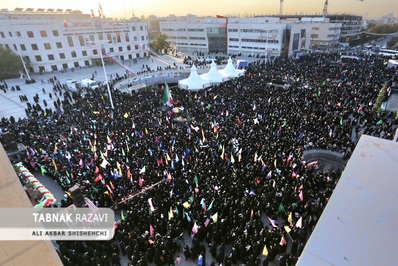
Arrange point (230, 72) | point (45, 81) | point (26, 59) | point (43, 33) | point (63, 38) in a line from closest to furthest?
1. point (230, 72)
2. point (45, 81)
3. point (26, 59)
4. point (43, 33)
5. point (63, 38)

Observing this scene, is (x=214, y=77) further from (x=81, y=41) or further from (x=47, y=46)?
(x=47, y=46)

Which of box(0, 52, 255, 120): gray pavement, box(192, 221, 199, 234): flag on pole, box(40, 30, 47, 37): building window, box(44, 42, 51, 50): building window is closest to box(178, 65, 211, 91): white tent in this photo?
box(0, 52, 255, 120): gray pavement

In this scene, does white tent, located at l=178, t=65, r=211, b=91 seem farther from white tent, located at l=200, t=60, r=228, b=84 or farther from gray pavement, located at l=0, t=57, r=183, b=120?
gray pavement, located at l=0, t=57, r=183, b=120

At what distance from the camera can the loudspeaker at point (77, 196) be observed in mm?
8375

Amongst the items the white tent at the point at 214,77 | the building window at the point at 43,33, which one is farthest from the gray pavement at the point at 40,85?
the white tent at the point at 214,77

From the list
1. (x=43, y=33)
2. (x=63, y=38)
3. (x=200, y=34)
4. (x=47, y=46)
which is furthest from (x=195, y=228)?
(x=200, y=34)

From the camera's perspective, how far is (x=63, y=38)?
114 ft

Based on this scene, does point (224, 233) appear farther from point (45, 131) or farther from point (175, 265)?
point (45, 131)

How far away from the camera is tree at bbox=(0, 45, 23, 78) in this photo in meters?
28.4

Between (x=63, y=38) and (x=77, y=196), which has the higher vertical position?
(x=63, y=38)

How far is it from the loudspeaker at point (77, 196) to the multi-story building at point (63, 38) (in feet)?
82.0

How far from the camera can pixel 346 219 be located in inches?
112

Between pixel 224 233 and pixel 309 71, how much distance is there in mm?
22834

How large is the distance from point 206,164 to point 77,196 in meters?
5.20
